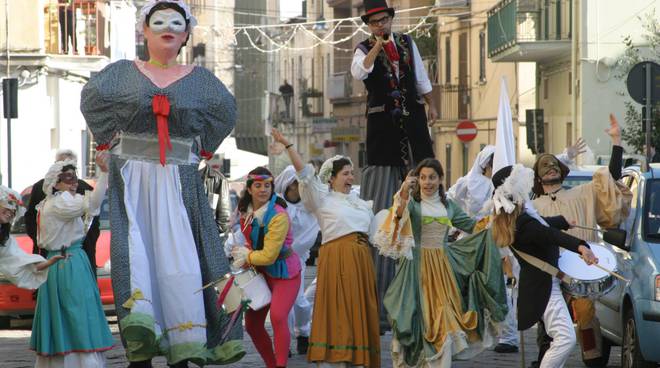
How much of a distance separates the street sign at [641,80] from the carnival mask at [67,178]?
31.2ft

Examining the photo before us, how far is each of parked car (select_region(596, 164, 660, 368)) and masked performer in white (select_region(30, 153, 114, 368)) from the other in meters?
3.61

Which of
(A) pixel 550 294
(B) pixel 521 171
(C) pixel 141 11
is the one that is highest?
(C) pixel 141 11

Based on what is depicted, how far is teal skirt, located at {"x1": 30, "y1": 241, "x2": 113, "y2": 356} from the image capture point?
10.7 m

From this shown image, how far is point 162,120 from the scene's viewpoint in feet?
31.8

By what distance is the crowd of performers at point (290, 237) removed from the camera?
9.70 m

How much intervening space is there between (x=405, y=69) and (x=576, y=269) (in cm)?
206

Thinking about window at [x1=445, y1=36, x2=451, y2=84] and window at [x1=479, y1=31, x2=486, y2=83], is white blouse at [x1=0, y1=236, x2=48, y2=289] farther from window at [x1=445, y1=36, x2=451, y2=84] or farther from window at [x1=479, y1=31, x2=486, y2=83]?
window at [x1=445, y1=36, x2=451, y2=84]

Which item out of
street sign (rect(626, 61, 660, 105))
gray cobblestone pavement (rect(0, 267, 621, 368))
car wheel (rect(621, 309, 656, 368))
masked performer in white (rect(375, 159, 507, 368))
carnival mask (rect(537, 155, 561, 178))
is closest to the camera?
masked performer in white (rect(375, 159, 507, 368))

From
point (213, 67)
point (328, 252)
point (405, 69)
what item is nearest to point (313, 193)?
point (328, 252)

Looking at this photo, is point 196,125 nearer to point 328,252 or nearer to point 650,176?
point 328,252

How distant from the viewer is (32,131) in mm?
34844

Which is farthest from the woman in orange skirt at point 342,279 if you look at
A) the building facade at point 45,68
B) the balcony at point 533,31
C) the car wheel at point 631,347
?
the balcony at point 533,31

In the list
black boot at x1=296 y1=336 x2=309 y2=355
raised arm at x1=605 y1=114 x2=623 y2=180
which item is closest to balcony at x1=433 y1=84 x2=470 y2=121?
black boot at x1=296 y1=336 x2=309 y2=355

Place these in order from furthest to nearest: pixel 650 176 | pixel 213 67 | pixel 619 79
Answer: pixel 213 67, pixel 619 79, pixel 650 176
